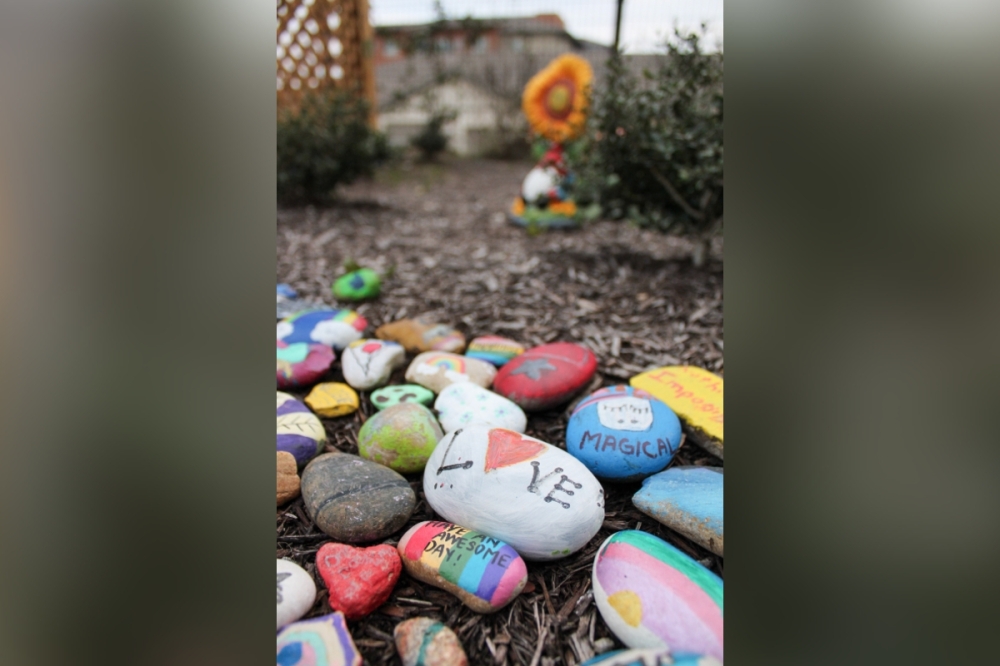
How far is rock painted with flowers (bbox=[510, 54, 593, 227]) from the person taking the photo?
3.43 m

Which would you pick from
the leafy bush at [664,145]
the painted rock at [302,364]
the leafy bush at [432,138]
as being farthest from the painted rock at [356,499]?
the leafy bush at [432,138]

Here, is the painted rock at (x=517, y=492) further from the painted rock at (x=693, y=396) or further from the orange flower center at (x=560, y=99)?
the orange flower center at (x=560, y=99)

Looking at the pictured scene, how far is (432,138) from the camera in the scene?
6.41 metres

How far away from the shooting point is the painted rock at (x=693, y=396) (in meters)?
1.36

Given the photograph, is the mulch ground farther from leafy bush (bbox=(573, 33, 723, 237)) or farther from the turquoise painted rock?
leafy bush (bbox=(573, 33, 723, 237))

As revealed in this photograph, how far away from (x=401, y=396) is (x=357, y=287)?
35.4 inches

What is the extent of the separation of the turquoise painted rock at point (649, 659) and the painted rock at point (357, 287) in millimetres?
1794

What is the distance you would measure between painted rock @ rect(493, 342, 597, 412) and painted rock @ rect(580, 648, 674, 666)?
0.82 meters
